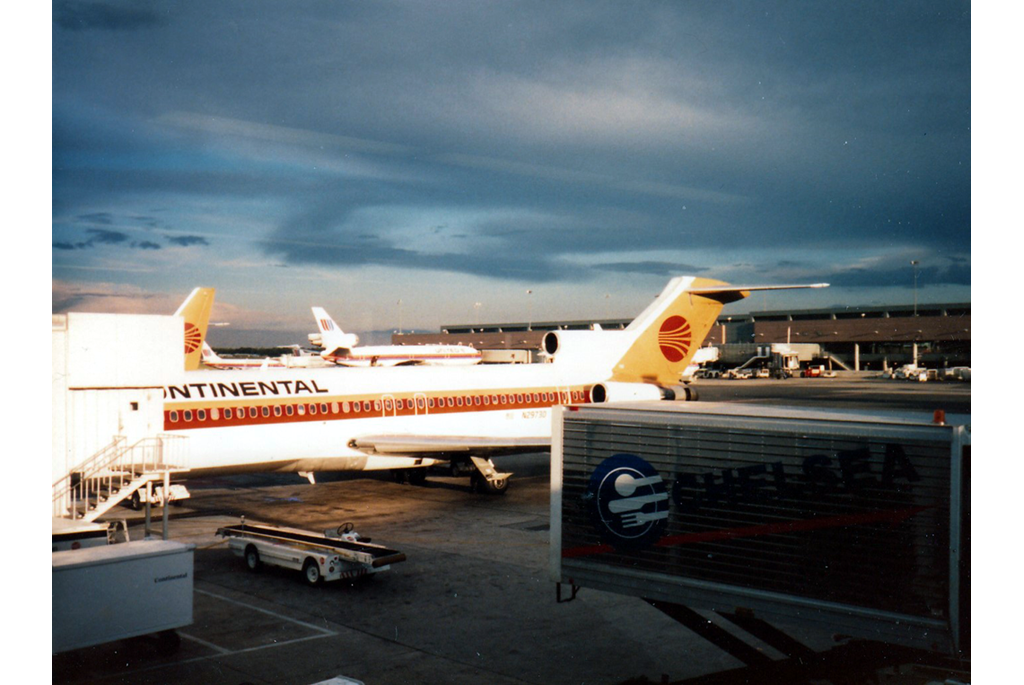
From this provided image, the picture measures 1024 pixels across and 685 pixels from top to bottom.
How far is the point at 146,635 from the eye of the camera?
1184 centimetres

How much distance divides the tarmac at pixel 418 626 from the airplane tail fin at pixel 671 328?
9153 millimetres

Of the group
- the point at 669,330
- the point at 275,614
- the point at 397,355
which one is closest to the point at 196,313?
the point at 669,330

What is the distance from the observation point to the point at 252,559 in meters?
15.8

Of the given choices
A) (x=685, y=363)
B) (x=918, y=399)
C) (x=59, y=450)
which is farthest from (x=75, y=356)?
(x=918, y=399)

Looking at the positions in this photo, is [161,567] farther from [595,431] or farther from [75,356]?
[595,431]

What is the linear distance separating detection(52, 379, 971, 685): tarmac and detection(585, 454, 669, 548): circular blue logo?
70.1 inches

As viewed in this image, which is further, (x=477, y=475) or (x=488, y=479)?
(x=477, y=475)

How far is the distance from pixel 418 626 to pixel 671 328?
17047mm

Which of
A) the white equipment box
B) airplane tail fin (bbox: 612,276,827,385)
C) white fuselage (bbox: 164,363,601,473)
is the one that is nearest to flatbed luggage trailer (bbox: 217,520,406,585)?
the white equipment box

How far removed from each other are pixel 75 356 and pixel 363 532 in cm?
749

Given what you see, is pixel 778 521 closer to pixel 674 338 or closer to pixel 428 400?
pixel 428 400

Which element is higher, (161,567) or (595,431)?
(595,431)

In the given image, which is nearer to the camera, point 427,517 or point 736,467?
point 736,467

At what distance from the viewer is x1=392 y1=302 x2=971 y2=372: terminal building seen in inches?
1949
